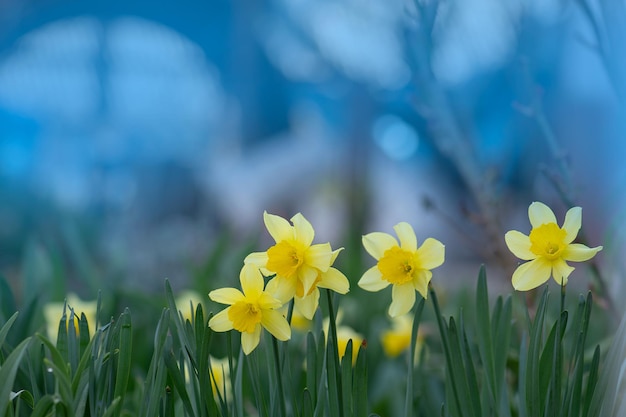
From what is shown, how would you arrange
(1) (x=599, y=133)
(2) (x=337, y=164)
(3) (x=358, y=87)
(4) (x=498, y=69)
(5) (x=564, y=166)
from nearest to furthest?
(5) (x=564, y=166)
(1) (x=599, y=133)
(4) (x=498, y=69)
(3) (x=358, y=87)
(2) (x=337, y=164)

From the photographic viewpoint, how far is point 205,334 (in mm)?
543

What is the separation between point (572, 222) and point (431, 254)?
114 mm

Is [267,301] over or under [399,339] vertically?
under

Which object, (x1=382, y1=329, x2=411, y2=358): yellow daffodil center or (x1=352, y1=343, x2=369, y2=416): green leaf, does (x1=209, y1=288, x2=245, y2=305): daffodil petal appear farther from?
(x1=382, y1=329, x2=411, y2=358): yellow daffodil center

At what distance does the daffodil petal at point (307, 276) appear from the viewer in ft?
1.71

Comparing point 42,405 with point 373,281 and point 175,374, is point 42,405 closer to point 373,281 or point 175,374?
point 175,374

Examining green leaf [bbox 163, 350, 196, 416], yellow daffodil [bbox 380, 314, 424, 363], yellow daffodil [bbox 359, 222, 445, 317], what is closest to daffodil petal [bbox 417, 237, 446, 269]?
yellow daffodil [bbox 359, 222, 445, 317]

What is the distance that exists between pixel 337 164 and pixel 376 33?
4.32 feet

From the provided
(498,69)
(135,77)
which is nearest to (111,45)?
(135,77)

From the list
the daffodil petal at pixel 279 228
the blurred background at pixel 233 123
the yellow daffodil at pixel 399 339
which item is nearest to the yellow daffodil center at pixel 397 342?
the yellow daffodil at pixel 399 339

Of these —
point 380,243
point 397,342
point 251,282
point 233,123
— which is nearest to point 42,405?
point 251,282

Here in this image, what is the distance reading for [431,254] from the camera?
54 centimetres

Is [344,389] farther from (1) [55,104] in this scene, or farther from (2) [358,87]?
(1) [55,104]

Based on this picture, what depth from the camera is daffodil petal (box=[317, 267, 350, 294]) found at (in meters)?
0.53
